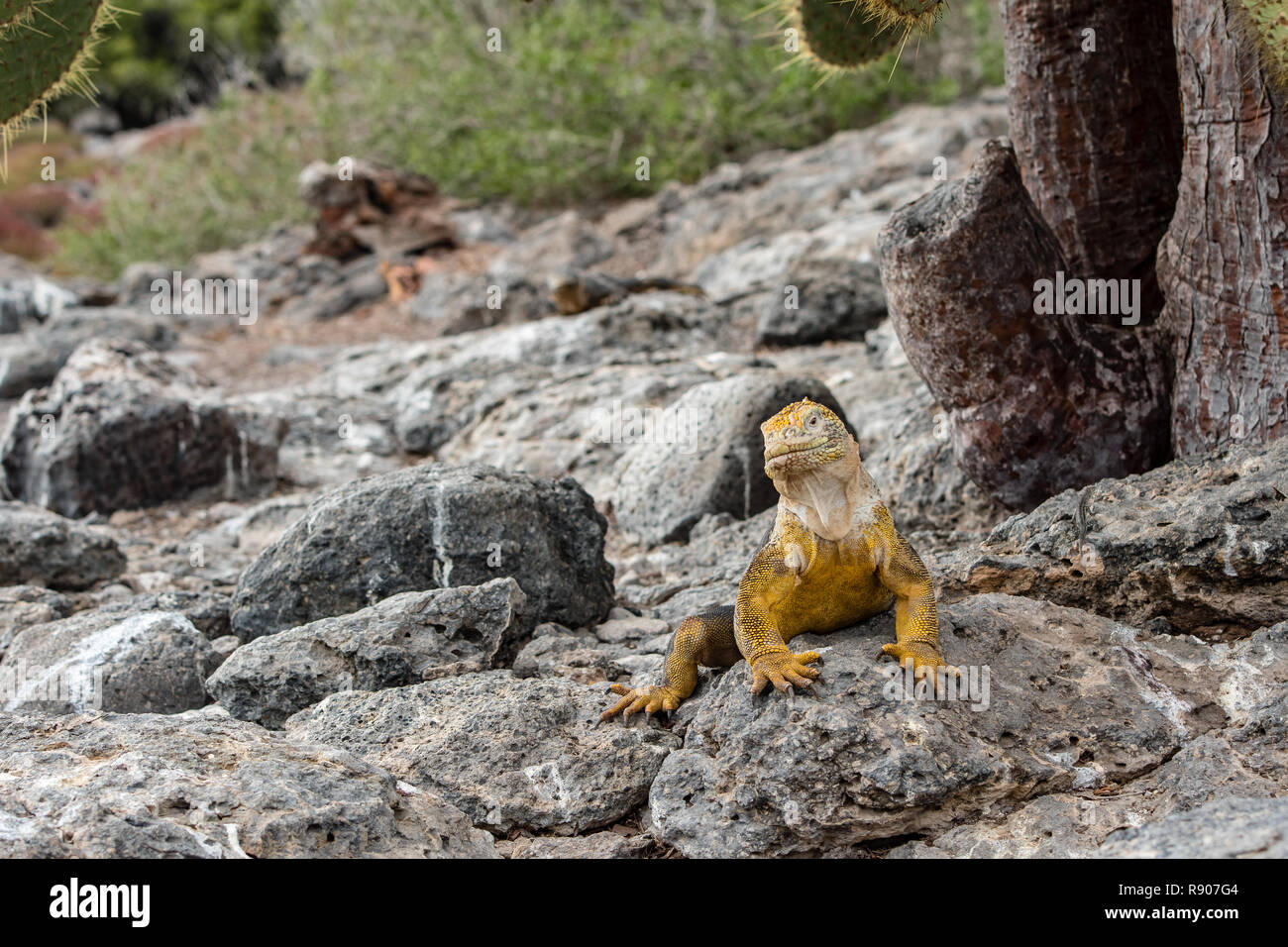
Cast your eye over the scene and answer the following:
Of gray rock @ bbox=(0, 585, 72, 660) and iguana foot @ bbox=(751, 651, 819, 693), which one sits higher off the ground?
gray rock @ bbox=(0, 585, 72, 660)

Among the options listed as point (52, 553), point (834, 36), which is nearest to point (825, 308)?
point (834, 36)

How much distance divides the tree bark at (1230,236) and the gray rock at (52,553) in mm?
5591

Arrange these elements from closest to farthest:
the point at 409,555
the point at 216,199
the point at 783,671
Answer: the point at 783,671 < the point at 409,555 < the point at 216,199

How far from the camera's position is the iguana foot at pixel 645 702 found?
159 inches

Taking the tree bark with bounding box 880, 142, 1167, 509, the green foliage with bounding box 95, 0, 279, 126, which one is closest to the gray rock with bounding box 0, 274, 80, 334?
the tree bark with bounding box 880, 142, 1167, 509

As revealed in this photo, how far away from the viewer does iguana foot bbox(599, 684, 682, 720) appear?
4.04m

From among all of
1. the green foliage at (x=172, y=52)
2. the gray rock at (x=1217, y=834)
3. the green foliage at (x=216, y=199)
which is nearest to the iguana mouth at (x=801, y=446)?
the gray rock at (x=1217, y=834)

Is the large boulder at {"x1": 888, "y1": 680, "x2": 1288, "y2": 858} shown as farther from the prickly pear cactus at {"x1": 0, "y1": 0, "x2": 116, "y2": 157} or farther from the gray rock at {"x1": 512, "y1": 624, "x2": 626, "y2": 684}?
the prickly pear cactus at {"x1": 0, "y1": 0, "x2": 116, "y2": 157}

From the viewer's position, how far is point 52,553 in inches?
261

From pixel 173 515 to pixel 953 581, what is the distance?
597 centimetres

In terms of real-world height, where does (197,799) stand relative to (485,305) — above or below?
below

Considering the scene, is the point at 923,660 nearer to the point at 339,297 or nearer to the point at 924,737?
the point at 924,737

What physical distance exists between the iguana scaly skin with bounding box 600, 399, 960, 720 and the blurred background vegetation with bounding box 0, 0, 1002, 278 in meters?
9.42

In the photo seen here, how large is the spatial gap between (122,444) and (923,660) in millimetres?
6745
